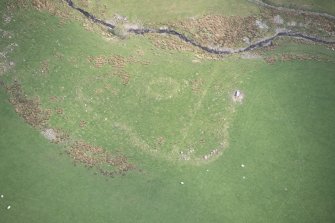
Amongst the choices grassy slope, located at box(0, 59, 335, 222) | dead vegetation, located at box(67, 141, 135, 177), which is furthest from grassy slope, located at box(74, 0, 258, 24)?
dead vegetation, located at box(67, 141, 135, 177)

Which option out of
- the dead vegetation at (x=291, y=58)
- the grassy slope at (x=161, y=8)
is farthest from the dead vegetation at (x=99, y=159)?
the dead vegetation at (x=291, y=58)

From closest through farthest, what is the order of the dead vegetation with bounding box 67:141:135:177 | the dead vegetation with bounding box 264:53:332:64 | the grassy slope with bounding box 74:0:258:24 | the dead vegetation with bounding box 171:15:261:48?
Answer: the dead vegetation with bounding box 67:141:135:177 < the dead vegetation with bounding box 264:53:332:64 < the grassy slope with bounding box 74:0:258:24 < the dead vegetation with bounding box 171:15:261:48

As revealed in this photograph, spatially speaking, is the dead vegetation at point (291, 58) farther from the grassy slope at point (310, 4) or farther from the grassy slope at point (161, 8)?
the grassy slope at point (310, 4)

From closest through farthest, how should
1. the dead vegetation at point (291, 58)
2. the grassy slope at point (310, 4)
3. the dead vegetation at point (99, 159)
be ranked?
the dead vegetation at point (99, 159)
the dead vegetation at point (291, 58)
the grassy slope at point (310, 4)

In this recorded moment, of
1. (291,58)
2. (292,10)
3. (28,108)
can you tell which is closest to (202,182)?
(28,108)

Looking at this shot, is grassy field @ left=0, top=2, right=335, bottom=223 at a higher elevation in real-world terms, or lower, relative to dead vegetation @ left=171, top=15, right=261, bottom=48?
lower

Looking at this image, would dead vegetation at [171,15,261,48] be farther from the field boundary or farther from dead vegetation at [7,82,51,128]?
dead vegetation at [7,82,51,128]
